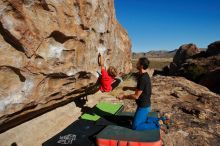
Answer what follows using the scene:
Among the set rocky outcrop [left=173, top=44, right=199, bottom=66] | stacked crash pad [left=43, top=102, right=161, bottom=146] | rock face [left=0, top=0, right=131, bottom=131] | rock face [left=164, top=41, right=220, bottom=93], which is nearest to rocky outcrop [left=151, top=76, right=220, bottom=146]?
stacked crash pad [left=43, top=102, right=161, bottom=146]

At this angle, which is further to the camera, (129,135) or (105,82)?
(105,82)

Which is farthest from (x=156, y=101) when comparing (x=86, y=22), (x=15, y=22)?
(x=15, y=22)

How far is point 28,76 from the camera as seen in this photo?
548 cm

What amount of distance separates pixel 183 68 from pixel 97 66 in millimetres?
28483

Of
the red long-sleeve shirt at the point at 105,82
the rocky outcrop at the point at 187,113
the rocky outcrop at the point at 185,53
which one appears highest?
the rocky outcrop at the point at 185,53

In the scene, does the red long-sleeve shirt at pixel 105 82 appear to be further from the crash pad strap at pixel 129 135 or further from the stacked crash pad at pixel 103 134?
the crash pad strap at pixel 129 135

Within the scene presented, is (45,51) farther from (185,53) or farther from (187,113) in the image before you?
(185,53)

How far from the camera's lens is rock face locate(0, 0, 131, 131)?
4.88 metres

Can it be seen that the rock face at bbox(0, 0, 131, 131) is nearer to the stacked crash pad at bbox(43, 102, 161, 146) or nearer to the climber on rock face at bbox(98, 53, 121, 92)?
the climber on rock face at bbox(98, 53, 121, 92)

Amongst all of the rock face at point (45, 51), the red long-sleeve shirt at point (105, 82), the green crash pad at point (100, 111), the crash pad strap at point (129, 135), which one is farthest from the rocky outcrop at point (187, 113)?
the rock face at point (45, 51)

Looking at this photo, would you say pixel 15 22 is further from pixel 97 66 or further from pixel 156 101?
pixel 156 101

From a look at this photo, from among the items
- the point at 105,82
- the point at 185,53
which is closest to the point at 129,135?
the point at 105,82

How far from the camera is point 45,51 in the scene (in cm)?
571

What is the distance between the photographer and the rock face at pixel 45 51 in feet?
16.0
